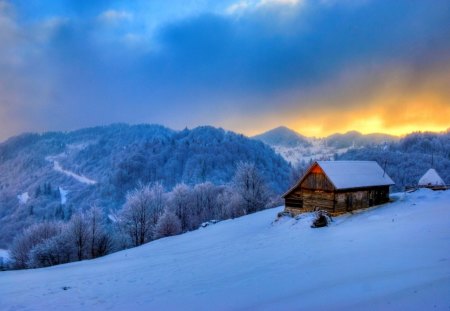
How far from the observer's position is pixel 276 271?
16016mm

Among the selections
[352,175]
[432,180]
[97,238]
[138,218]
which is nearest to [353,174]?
[352,175]

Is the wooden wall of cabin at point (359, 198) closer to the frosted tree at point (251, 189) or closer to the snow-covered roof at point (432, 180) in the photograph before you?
the snow-covered roof at point (432, 180)

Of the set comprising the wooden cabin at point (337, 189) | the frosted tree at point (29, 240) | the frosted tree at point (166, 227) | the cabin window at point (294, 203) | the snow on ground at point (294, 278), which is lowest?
the frosted tree at point (29, 240)

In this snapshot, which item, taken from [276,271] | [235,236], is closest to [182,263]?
[276,271]

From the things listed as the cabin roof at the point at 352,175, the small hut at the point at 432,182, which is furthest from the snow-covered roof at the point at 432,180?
the cabin roof at the point at 352,175

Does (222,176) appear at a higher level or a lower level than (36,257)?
higher

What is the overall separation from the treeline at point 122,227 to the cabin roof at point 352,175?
24.2 m

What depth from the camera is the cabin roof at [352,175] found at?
115 feet

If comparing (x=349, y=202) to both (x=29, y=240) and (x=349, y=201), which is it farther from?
(x=29, y=240)

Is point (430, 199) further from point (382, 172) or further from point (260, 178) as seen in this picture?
point (260, 178)

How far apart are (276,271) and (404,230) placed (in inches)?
426

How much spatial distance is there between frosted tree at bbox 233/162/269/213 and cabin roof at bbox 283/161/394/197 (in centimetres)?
2662

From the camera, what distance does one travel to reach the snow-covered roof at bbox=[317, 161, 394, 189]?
1379 inches

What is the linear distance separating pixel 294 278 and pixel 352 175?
1045 inches
